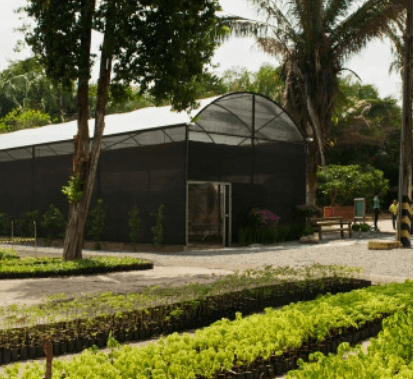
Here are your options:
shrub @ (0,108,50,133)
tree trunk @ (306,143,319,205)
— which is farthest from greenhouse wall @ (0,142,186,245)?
shrub @ (0,108,50,133)

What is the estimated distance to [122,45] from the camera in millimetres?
12000

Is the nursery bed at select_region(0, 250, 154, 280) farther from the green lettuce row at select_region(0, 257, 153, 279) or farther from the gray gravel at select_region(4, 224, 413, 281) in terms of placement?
the gray gravel at select_region(4, 224, 413, 281)

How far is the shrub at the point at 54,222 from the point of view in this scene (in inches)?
795

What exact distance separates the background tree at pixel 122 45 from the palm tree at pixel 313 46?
33.1 feet

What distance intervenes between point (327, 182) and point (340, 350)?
26.9 metres

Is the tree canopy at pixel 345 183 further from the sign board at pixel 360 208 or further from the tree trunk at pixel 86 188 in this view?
the tree trunk at pixel 86 188

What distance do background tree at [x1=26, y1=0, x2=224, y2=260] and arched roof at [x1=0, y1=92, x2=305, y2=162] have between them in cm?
339

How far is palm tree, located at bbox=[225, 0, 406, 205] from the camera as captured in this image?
2194cm

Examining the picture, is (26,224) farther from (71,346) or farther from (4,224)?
(71,346)

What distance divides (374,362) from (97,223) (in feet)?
51.6

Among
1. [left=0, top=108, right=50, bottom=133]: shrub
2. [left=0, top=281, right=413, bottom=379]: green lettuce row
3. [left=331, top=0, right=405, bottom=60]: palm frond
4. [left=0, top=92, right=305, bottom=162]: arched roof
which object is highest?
[left=331, top=0, right=405, bottom=60]: palm frond

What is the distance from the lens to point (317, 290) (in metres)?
8.73

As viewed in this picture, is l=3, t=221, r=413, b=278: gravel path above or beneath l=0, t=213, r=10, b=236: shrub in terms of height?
beneath

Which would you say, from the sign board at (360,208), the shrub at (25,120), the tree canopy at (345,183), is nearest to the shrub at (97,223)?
the sign board at (360,208)
